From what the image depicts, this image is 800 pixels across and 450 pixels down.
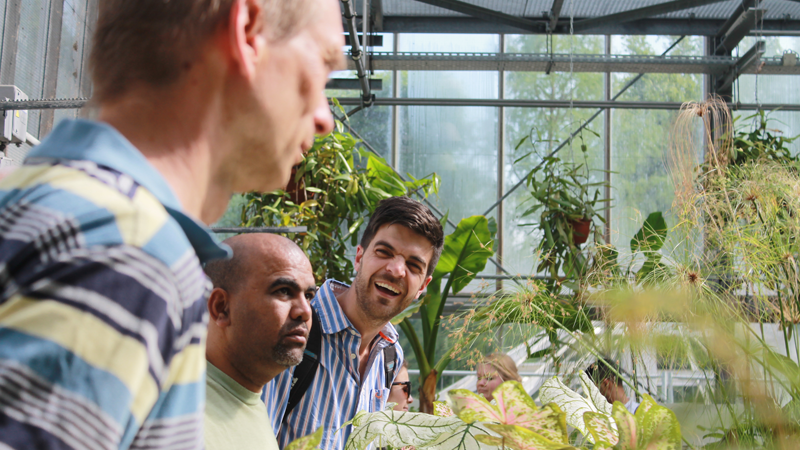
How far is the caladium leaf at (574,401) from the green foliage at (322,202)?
216cm

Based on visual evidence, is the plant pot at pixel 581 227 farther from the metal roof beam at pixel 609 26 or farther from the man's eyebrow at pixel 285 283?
the man's eyebrow at pixel 285 283

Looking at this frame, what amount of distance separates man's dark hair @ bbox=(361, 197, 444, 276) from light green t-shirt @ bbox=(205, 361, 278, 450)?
2.64ft

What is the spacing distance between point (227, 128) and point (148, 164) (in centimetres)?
6

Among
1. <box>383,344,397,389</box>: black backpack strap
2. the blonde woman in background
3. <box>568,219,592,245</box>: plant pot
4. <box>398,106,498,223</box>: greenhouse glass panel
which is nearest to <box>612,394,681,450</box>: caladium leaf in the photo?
<box>383,344,397,389</box>: black backpack strap

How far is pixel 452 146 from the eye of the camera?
525 centimetres

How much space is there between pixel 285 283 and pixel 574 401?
868 millimetres

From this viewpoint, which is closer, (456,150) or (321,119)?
(321,119)

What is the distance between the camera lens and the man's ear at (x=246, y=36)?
11.8 inches

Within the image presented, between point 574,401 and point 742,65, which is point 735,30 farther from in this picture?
point 574,401

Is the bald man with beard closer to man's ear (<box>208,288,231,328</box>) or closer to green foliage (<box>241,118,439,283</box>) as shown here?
man's ear (<box>208,288,231,328</box>)

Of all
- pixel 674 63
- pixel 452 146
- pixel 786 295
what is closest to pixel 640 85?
pixel 674 63

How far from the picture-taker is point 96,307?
21cm

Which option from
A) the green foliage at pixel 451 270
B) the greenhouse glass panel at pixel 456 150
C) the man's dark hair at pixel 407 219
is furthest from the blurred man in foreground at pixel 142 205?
the greenhouse glass panel at pixel 456 150

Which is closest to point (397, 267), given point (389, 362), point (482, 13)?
point (389, 362)
